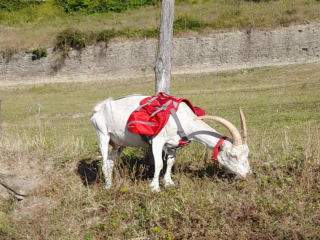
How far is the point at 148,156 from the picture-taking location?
735 centimetres

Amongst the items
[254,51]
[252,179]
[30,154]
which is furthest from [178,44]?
[252,179]

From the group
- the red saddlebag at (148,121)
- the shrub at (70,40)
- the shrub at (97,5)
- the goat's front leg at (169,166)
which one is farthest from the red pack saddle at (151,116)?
the shrub at (97,5)

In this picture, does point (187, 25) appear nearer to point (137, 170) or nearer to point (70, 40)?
point (70, 40)

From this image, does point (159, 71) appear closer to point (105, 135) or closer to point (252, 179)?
point (105, 135)

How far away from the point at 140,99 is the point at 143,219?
196cm

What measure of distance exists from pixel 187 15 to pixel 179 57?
21.3 feet

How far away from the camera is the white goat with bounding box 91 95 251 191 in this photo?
5531mm

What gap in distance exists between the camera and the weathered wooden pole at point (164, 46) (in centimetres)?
718

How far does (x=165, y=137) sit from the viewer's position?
5969 millimetres


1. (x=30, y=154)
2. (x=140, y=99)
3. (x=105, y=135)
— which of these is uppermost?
(x=140, y=99)

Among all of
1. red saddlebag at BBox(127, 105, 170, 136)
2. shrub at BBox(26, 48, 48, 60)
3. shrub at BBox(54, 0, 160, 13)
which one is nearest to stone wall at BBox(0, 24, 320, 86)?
shrub at BBox(26, 48, 48, 60)

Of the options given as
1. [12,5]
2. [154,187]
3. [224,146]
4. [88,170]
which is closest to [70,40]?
[12,5]

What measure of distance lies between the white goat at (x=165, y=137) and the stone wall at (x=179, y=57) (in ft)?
79.5

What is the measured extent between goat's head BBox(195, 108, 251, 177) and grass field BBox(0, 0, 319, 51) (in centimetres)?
2492
